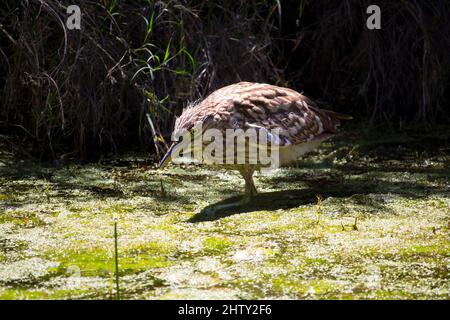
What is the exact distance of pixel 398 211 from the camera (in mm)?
3814

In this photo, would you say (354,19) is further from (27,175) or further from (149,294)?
(149,294)

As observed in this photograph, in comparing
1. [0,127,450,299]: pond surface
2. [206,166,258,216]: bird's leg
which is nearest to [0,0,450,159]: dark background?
[0,127,450,299]: pond surface

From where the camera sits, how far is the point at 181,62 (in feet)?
16.6

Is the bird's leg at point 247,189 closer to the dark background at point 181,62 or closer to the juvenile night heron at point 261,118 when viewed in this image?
the juvenile night heron at point 261,118

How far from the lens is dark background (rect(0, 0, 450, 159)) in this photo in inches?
189

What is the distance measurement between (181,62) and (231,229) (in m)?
1.78

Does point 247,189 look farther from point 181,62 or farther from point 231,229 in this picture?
point 181,62

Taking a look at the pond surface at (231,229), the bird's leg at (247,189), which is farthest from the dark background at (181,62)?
the bird's leg at (247,189)

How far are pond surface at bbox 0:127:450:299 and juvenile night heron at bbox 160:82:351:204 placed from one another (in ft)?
0.75

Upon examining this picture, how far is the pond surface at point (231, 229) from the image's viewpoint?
2.85m

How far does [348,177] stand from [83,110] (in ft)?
5.35

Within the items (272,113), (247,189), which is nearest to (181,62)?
(272,113)

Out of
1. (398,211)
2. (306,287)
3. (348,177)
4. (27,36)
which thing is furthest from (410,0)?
(306,287)

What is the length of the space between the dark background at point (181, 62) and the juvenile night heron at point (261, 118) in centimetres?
70
